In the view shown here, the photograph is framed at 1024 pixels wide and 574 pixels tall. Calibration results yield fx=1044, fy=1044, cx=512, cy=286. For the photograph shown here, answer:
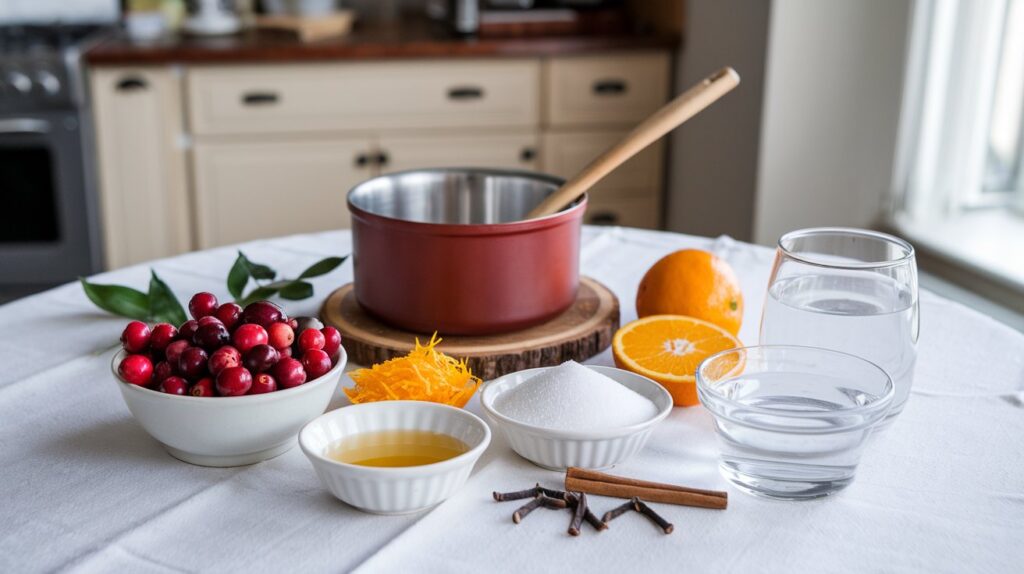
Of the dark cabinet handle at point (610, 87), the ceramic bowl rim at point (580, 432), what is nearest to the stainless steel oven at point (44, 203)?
the dark cabinet handle at point (610, 87)

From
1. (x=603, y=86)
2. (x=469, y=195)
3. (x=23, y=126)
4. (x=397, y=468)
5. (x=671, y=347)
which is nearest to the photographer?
(x=397, y=468)

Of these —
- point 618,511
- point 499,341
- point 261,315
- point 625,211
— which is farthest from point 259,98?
point 618,511

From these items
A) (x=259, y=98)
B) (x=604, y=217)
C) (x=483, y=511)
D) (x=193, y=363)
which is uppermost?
(x=259, y=98)

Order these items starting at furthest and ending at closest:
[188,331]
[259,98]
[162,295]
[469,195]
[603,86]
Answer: [603,86], [259,98], [469,195], [162,295], [188,331]

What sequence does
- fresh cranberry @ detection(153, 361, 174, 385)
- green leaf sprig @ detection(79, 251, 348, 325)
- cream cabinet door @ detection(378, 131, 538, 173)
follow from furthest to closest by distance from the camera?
cream cabinet door @ detection(378, 131, 538, 173) → green leaf sprig @ detection(79, 251, 348, 325) → fresh cranberry @ detection(153, 361, 174, 385)

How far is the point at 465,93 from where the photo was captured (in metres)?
2.87

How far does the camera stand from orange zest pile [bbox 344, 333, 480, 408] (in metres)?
0.95

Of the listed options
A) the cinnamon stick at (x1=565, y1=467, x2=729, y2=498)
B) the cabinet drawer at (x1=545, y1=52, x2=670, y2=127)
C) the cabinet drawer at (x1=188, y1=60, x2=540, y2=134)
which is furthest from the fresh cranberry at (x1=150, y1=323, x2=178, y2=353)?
the cabinet drawer at (x1=545, y1=52, x2=670, y2=127)

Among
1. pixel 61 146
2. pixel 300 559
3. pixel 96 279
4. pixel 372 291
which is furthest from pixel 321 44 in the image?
pixel 300 559

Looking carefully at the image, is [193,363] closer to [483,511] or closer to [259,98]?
[483,511]

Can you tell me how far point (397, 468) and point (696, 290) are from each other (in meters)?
0.47

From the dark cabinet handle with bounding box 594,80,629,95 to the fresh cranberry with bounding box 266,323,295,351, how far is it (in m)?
2.13

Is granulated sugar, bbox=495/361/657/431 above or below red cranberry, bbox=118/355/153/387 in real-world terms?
below

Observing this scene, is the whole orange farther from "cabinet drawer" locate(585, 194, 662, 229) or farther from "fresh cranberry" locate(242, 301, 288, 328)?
"cabinet drawer" locate(585, 194, 662, 229)
